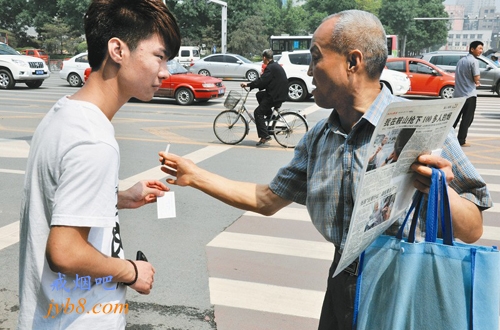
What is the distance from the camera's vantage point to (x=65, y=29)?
50.4 m

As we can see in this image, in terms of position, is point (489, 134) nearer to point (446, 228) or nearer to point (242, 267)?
point (242, 267)

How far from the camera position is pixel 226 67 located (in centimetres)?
2655

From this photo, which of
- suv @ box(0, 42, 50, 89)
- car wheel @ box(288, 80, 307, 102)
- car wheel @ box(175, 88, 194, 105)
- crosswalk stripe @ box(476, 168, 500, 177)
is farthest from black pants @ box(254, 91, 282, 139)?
suv @ box(0, 42, 50, 89)

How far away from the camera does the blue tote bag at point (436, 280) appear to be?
A: 1.52 meters

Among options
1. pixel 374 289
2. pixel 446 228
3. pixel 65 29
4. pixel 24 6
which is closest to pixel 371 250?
pixel 374 289

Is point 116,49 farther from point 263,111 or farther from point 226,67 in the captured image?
point 226,67

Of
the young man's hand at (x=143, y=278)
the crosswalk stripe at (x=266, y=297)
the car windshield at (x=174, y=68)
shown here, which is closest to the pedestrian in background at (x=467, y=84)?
the crosswalk stripe at (x=266, y=297)

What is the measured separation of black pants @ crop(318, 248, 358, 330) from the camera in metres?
1.93

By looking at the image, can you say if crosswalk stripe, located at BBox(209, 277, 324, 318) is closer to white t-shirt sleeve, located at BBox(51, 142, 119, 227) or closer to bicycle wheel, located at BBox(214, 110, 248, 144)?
white t-shirt sleeve, located at BBox(51, 142, 119, 227)

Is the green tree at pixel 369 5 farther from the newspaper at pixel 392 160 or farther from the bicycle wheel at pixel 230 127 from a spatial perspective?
the newspaper at pixel 392 160

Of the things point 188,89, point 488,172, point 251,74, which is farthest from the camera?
point 251,74

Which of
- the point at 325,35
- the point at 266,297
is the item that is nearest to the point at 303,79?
the point at 266,297

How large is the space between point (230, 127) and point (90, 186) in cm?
865

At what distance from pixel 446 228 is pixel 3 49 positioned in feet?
73.4
